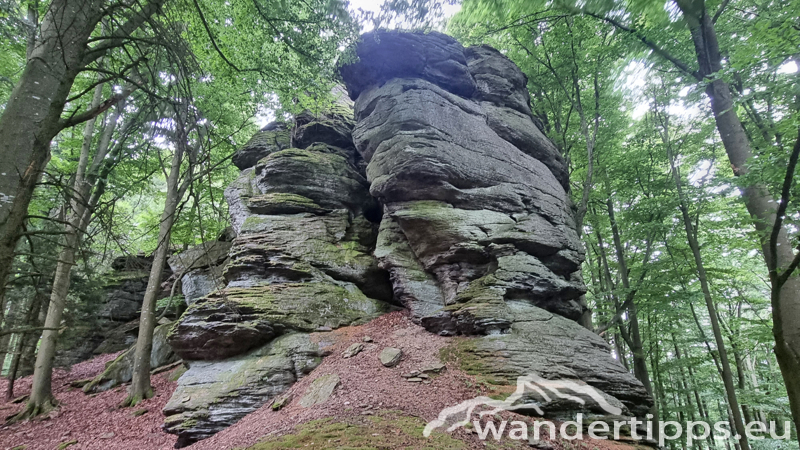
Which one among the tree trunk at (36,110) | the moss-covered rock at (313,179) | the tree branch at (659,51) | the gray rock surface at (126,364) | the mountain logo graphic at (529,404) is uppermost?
the tree branch at (659,51)

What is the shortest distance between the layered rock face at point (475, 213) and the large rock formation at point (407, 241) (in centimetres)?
Answer: 4

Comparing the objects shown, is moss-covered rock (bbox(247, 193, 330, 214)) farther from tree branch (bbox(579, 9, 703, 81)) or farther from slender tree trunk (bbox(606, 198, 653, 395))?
slender tree trunk (bbox(606, 198, 653, 395))

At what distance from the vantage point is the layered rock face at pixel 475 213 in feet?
23.2

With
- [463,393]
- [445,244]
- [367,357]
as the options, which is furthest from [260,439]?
[445,244]

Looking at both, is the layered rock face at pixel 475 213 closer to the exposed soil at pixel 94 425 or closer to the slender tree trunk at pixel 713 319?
the slender tree trunk at pixel 713 319

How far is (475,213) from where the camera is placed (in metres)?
9.69

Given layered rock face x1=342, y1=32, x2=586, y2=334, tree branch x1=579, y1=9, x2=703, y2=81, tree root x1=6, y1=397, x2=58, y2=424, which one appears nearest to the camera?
tree branch x1=579, y1=9, x2=703, y2=81

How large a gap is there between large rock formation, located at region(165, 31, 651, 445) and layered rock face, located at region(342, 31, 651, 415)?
0.14 feet

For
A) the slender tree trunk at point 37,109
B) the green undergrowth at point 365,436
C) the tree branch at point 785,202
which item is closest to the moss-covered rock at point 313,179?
the green undergrowth at point 365,436

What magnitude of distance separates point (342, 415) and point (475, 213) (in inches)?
247

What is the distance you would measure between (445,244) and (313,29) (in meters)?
5.69

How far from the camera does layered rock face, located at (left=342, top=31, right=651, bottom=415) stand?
7.06 meters

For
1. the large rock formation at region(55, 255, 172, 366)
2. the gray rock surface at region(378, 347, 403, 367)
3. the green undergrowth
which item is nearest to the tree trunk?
the green undergrowth

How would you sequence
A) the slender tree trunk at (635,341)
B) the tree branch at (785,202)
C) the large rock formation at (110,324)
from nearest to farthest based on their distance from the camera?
the tree branch at (785,202) < the slender tree trunk at (635,341) < the large rock formation at (110,324)
